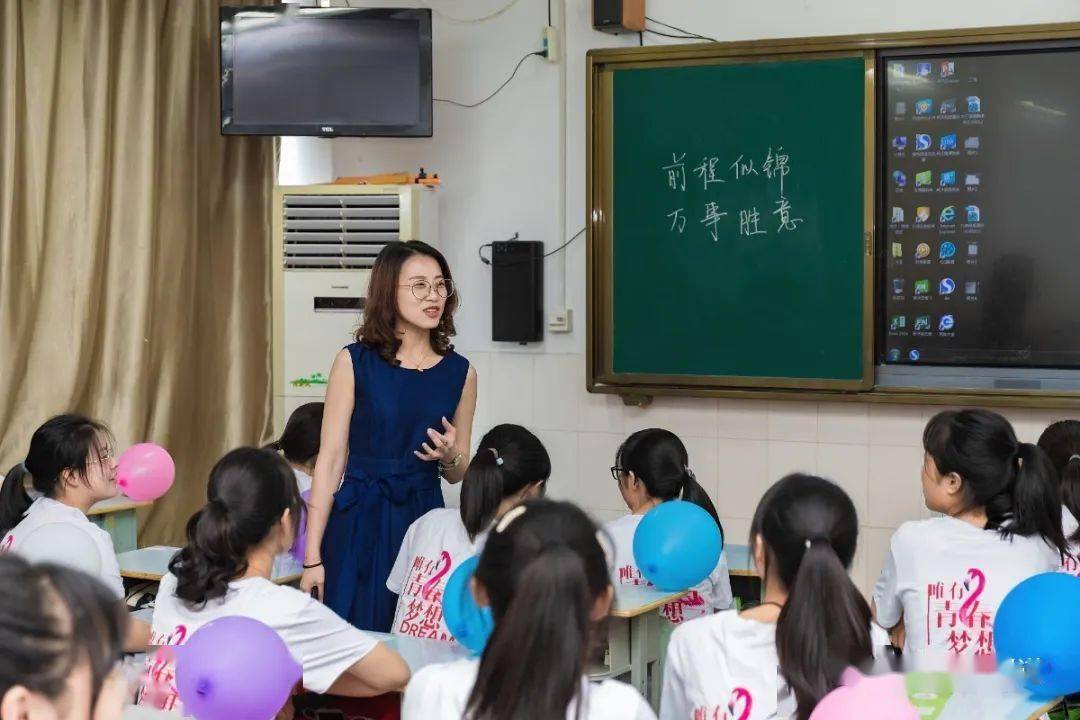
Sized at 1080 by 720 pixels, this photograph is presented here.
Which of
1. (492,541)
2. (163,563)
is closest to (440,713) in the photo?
(492,541)

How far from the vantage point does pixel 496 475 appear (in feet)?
10.0

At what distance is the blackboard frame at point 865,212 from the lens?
14.4ft

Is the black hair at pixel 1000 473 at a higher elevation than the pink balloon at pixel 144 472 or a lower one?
higher

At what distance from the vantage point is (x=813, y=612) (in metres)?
1.98

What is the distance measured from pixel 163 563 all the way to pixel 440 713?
219cm

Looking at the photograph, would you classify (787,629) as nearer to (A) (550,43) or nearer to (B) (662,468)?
(B) (662,468)

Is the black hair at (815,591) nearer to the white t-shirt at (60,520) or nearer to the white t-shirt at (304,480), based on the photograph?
the white t-shirt at (60,520)

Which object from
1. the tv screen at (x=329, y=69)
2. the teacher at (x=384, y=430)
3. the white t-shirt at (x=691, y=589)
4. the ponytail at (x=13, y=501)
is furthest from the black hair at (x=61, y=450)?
the tv screen at (x=329, y=69)

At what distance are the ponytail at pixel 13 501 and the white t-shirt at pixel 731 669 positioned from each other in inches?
82.4

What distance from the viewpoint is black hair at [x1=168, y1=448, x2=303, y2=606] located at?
226 cm

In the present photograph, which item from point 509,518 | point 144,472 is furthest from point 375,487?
point 509,518

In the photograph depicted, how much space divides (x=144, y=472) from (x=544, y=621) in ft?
9.32

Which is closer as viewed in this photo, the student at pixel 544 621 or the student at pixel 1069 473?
the student at pixel 544 621

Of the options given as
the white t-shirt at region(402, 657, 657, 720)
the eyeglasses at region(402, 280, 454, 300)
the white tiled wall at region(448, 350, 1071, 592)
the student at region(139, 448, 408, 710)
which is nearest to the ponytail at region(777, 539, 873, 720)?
the white t-shirt at region(402, 657, 657, 720)
